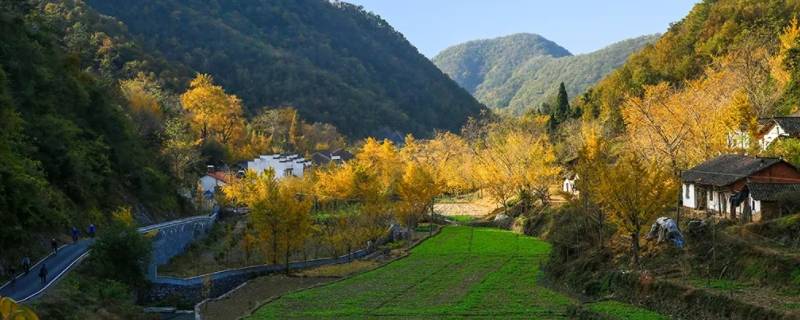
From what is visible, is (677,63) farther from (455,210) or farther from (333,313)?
(333,313)

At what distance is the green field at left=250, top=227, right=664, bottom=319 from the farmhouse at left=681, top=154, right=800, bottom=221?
8.55 metres

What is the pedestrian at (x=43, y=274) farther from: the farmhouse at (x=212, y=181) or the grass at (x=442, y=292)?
the farmhouse at (x=212, y=181)

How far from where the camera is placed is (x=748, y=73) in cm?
4944

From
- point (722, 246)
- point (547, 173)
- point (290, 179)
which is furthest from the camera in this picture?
point (290, 179)

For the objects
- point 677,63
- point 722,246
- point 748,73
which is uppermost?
point 677,63

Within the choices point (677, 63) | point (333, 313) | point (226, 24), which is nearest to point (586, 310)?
point (333, 313)

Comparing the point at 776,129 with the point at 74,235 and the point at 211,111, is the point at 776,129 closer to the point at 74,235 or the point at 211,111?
the point at 74,235

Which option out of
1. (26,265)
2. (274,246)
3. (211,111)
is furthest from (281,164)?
(26,265)

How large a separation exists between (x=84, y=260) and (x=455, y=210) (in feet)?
162

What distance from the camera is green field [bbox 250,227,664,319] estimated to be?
25.6 meters

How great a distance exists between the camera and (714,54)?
74562 millimetres

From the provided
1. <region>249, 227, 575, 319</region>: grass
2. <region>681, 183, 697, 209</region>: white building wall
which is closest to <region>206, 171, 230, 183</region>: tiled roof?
<region>249, 227, 575, 319</region>: grass

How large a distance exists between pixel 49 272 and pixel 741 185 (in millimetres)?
28310

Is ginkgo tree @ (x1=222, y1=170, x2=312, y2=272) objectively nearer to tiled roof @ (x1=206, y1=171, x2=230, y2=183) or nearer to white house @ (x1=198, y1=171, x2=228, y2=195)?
tiled roof @ (x1=206, y1=171, x2=230, y2=183)
